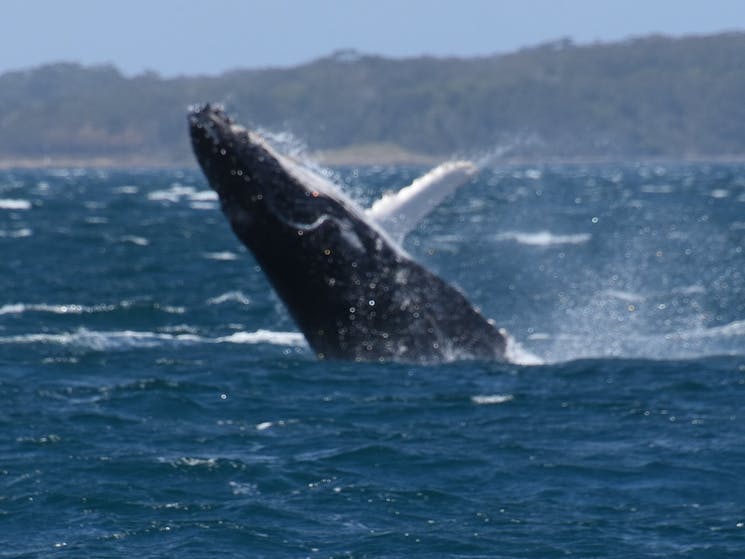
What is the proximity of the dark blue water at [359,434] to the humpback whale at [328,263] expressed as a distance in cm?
39

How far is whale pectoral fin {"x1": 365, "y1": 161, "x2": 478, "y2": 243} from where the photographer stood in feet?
54.7

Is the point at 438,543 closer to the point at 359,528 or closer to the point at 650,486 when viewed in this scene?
the point at 359,528

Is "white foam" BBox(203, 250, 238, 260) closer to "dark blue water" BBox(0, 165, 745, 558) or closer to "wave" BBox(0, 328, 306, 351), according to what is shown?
"dark blue water" BBox(0, 165, 745, 558)

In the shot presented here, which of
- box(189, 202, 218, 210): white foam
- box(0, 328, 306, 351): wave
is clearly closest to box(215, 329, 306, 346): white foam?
box(0, 328, 306, 351): wave

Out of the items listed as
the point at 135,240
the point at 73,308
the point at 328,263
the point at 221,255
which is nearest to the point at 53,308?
the point at 73,308

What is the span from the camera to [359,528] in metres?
12.5

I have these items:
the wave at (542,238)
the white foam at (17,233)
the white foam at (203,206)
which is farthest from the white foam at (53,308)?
the white foam at (203,206)

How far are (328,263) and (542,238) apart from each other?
31.9 meters

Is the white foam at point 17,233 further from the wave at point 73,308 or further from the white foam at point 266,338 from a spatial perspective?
the white foam at point 266,338

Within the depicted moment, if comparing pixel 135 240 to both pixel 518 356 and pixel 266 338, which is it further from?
pixel 518 356

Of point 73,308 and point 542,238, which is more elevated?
point 73,308

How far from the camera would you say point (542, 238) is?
47938 mm

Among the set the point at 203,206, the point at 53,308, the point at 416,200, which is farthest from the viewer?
the point at 203,206

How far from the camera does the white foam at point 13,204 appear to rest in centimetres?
7144
